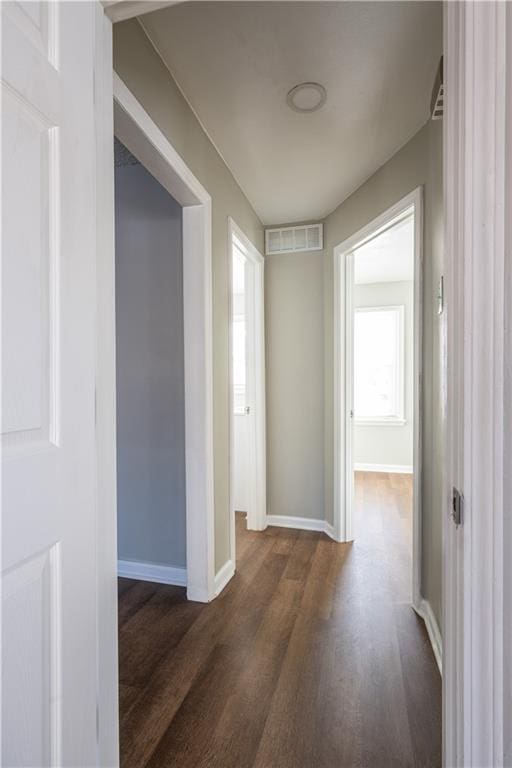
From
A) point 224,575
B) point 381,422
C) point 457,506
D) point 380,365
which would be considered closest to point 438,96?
point 457,506

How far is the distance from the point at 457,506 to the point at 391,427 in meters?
4.65

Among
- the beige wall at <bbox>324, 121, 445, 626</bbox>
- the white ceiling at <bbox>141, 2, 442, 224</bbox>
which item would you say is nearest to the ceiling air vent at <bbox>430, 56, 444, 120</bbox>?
the white ceiling at <bbox>141, 2, 442, 224</bbox>

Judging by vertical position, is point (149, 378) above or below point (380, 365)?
below

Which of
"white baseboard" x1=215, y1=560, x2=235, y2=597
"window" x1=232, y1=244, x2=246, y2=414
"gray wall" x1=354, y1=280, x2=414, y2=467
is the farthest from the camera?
"gray wall" x1=354, y1=280, x2=414, y2=467

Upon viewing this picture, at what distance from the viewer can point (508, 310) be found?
0.69 meters

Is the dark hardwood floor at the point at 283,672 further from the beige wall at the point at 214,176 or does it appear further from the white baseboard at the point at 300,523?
the white baseboard at the point at 300,523

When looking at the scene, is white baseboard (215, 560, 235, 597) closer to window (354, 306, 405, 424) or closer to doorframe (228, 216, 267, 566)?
doorframe (228, 216, 267, 566)

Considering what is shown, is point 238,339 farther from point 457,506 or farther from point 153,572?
point 457,506

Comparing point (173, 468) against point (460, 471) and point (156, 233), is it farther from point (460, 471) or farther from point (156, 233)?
point (460, 471)

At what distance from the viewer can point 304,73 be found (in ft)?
5.42

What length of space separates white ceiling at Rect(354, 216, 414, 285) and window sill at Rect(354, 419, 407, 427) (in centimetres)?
184

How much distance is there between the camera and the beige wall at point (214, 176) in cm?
142

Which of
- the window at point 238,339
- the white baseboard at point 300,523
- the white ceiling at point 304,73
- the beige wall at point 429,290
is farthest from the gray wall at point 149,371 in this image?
the window at point 238,339

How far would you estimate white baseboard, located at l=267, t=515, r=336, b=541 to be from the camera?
3154 mm
